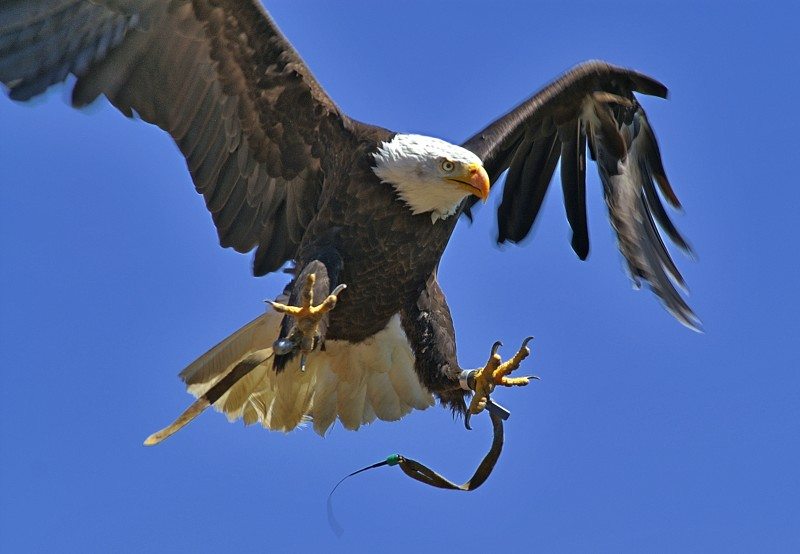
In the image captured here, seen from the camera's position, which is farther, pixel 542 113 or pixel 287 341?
pixel 542 113

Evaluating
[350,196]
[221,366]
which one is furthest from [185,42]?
[221,366]

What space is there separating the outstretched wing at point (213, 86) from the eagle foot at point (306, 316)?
993mm

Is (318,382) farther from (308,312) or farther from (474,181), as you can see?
(474,181)

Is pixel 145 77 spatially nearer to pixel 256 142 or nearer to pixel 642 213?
pixel 256 142

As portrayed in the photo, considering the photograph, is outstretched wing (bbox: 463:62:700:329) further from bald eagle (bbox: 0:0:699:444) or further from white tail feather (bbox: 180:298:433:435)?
white tail feather (bbox: 180:298:433:435)

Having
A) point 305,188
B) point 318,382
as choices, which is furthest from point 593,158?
point 318,382

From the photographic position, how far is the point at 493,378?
6832 mm

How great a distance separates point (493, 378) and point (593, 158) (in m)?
2.02

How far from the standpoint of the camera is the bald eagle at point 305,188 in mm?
6992

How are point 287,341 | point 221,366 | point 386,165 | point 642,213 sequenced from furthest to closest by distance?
1. point 642,213
2. point 221,366
3. point 386,165
4. point 287,341

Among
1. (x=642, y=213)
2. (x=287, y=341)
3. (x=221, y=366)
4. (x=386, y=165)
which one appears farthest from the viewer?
(x=642, y=213)

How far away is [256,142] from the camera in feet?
24.5

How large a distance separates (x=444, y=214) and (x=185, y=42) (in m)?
1.57

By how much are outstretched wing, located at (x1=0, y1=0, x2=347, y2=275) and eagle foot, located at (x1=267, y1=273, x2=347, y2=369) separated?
993 mm
